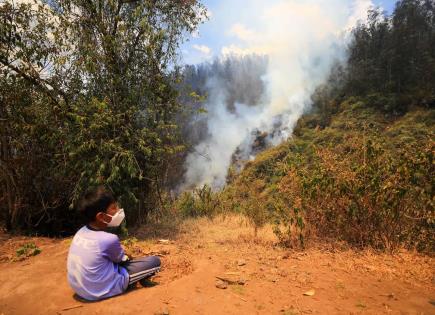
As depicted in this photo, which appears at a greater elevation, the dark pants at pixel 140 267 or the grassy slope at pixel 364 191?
the grassy slope at pixel 364 191

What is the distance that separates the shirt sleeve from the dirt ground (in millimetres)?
416

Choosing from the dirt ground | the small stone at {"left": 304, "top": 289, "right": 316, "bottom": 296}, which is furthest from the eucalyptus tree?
Answer: the small stone at {"left": 304, "top": 289, "right": 316, "bottom": 296}

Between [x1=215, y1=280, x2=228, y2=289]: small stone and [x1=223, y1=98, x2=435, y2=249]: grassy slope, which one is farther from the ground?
[x1=223, y1=98, x2=435, y2=249]: grassy slope

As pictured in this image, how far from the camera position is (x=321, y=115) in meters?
58.4

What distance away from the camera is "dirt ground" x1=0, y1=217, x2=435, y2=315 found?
3.51 meters

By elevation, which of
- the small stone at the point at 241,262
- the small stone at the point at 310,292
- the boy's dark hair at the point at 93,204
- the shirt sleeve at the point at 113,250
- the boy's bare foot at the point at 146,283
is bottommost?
the boy's bare foot at the point at 146,283

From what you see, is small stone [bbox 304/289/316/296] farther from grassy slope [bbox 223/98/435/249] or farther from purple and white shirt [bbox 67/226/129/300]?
purple and white shirt [bbox 67/226/129/300]

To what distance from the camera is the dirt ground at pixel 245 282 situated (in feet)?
11.5

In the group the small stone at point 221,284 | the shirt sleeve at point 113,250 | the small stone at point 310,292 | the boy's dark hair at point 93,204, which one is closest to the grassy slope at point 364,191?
the small stone at point 310,292

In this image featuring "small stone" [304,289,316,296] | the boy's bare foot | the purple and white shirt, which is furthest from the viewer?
the boy's bare foot

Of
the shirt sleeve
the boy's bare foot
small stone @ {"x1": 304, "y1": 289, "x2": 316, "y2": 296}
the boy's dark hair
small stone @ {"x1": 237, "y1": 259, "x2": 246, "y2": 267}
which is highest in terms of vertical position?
the boy's dark hair

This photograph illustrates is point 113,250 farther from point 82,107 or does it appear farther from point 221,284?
point 82,107

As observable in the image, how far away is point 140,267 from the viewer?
398 centimetres

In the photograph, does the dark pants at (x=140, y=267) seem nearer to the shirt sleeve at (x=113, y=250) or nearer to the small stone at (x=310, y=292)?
the shirt sleeve at (x=113, y=250)
